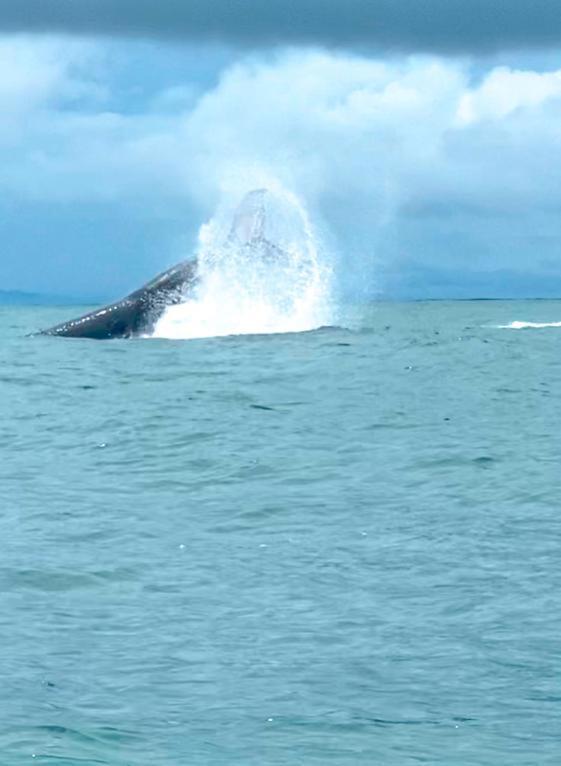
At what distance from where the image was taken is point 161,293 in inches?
1513

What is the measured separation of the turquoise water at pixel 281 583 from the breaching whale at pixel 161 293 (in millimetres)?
14144

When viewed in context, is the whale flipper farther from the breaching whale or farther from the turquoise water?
the turquoise water

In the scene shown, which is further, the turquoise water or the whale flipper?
the whale flipper

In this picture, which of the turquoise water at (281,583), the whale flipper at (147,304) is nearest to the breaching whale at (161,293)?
the whale flipper at (147,304)

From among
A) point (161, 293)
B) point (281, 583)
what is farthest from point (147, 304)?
point (281, 583)

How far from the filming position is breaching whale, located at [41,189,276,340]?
3822 centimetres

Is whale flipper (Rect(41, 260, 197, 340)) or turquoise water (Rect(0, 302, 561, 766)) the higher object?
whale flipper (Rect(41, 260, 197, 340))

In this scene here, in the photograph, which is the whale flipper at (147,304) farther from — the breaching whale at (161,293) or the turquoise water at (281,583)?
the turquoise water at (281,583)

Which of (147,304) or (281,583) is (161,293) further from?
(281,583)

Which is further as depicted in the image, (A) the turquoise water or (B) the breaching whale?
(B) the breaching whale

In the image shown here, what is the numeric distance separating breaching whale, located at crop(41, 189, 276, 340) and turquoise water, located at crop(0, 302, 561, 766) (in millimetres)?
14144

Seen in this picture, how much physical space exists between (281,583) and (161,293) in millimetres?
27188

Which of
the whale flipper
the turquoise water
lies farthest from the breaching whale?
the turquoise water

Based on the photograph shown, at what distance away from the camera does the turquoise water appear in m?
8.27
